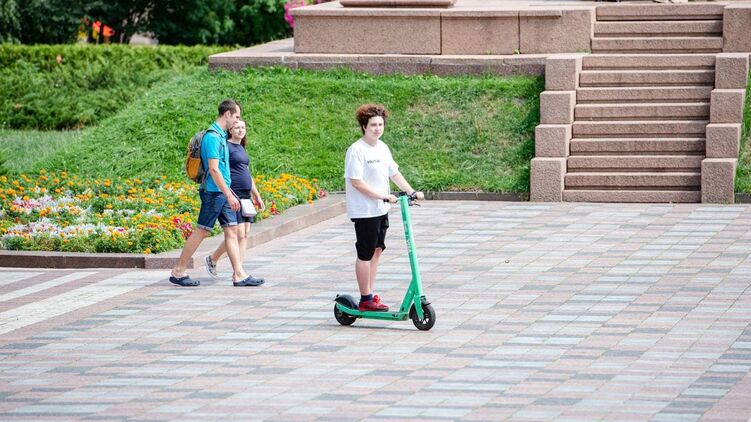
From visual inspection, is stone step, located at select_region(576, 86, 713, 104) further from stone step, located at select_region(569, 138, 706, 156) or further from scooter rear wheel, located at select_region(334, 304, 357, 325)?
scooter rear wheel, located at select_region(334, 304, 357, 325)

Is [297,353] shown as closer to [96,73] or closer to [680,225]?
[680,225]

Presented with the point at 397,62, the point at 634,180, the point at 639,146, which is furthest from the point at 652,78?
the point at 397,62

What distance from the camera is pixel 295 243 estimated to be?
560 inches

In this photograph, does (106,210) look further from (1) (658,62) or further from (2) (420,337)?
(1) (658,62)

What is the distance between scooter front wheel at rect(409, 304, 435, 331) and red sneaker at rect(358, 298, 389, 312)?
24 cm

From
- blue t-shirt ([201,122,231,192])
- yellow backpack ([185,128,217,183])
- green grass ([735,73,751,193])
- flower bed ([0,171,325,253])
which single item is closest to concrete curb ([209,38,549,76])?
green grass ([735,73,751,193])

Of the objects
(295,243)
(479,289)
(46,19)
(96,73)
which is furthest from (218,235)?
(46,19)

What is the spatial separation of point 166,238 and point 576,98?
682cm

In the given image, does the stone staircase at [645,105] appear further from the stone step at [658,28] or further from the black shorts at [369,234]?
the black shorts at [369,234]

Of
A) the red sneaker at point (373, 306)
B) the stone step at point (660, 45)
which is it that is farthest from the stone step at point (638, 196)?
the red sneaker at point (373, 306)

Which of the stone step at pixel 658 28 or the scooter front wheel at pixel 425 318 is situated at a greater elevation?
the stone step at pixel 658 28

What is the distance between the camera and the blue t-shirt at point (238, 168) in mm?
12000

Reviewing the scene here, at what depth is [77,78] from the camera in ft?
88.2

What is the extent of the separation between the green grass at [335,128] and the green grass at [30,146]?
610mm
